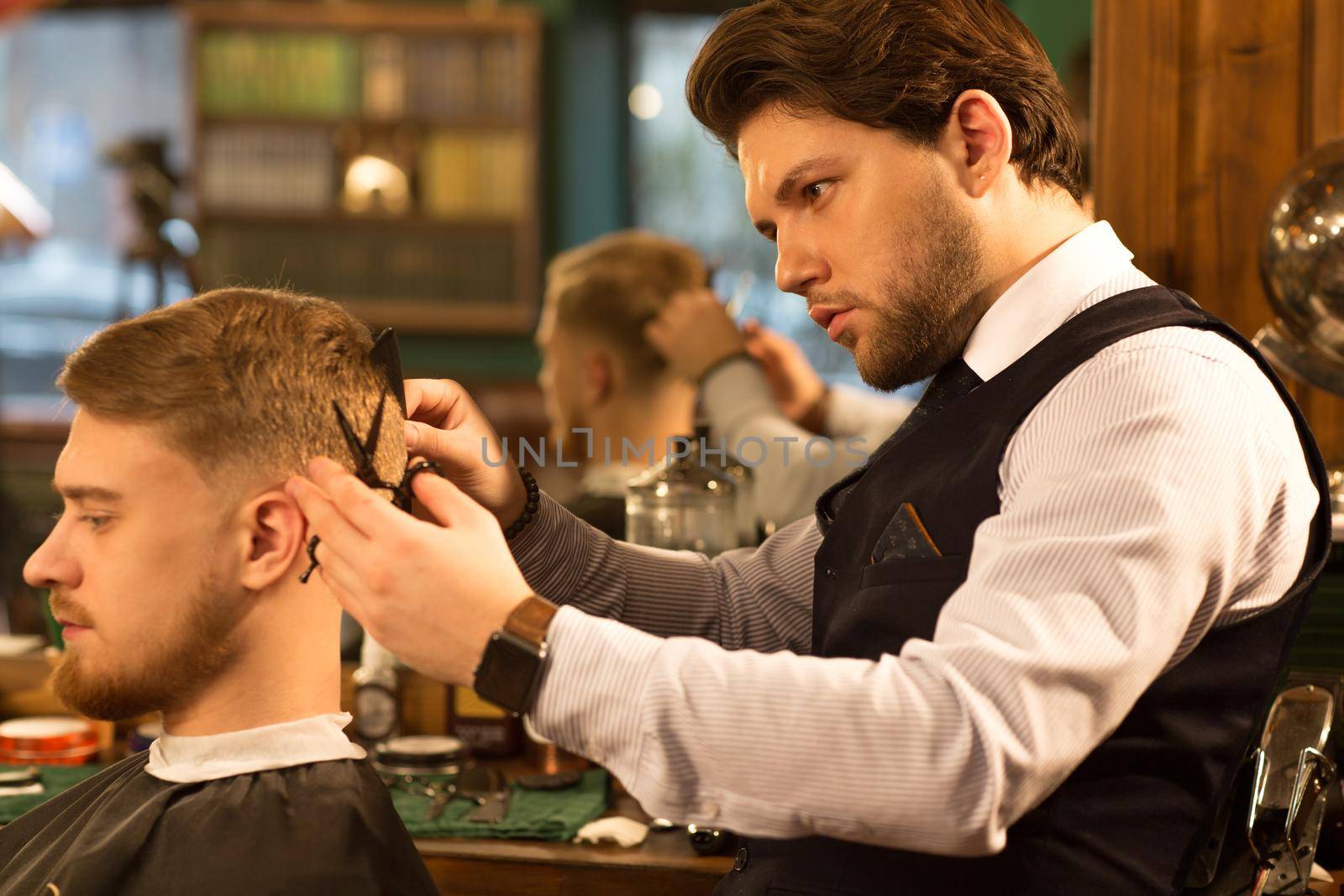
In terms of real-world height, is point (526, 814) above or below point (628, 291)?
below

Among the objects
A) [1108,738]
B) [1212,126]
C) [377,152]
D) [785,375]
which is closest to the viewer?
[1108,738]

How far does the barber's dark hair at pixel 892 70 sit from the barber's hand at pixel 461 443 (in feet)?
1.39

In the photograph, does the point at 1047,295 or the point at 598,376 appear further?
the point at 598,376

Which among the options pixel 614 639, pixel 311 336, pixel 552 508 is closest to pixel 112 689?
pixel 311 336

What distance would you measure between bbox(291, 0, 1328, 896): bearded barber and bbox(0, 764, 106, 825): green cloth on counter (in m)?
0.78

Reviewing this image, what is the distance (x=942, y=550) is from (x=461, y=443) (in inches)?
22.4

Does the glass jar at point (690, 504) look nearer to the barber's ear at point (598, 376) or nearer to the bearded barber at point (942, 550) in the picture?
the bearded barber at point (942, 550)

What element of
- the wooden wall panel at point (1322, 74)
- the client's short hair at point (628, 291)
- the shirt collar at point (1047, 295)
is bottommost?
the shirt collar at point (1047, 295)

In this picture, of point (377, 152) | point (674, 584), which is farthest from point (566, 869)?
point (377, 152)

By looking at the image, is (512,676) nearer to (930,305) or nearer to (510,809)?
(930,305)

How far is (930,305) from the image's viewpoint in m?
1.38

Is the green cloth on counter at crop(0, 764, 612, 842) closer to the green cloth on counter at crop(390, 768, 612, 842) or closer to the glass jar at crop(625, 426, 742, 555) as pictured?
the green cloth on counter at crop(390, 768, 612, 842)

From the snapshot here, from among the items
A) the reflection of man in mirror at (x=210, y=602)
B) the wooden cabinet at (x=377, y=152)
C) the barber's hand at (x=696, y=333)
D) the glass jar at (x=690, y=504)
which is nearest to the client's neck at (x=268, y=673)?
the reflection of man in mirror at (x=210, y=602)

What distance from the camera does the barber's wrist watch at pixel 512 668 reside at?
3.39ft
